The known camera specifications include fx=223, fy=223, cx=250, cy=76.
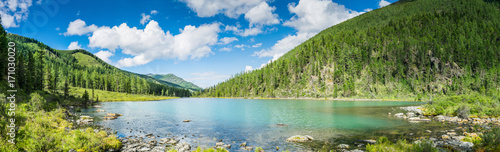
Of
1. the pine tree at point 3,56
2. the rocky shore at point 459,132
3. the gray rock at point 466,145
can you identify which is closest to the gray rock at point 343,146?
the rocky shore at point 459,132

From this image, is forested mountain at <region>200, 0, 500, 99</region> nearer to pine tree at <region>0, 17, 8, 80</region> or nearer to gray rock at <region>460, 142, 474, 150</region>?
gray rock at <region>460, 142, 474, 150</region>

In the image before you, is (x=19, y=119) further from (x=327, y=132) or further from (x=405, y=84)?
(x=405, y=84)


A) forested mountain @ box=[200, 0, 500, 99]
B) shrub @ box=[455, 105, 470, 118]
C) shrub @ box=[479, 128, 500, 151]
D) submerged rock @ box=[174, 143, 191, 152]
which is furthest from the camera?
forested mountain @ box=[200, 0, 500, 99]

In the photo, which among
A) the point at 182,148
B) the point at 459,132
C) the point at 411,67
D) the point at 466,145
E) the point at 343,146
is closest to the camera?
the point at 466,145

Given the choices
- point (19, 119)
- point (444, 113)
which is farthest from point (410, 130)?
point (19, 119)

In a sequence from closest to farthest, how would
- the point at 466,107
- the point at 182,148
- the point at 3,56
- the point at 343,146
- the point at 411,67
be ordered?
the point at 182,148 < the point at 343,146 < the point at 466,107 < the point at 3,56 < the point at 411,67

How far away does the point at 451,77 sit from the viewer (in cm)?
14775

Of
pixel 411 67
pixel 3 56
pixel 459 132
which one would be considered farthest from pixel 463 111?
pixel 411 67

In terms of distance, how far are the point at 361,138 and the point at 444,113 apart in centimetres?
3078

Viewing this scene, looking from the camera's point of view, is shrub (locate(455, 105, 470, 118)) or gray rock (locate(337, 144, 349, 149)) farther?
shrub (locate(455, 105, 470, 118))

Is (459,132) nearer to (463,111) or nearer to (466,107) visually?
(463,111)

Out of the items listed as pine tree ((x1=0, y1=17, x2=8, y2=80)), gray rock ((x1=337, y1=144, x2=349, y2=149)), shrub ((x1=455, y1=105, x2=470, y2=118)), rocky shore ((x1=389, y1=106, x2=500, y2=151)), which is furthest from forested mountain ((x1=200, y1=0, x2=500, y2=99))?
pine tree ((x1=0, y1=17, x2=8, y2=80))

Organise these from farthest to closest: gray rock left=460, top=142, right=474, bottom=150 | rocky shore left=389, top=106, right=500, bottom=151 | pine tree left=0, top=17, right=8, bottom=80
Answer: pine tree left=0, top=17, right=8, bottom=80
rocky shore left=389, top=106, right=500, bottom=151
gray rock left=460, top=142, right=474, bottom=150

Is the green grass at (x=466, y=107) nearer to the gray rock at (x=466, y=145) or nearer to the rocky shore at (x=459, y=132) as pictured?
the rocky shore at (x=459, y=132)
